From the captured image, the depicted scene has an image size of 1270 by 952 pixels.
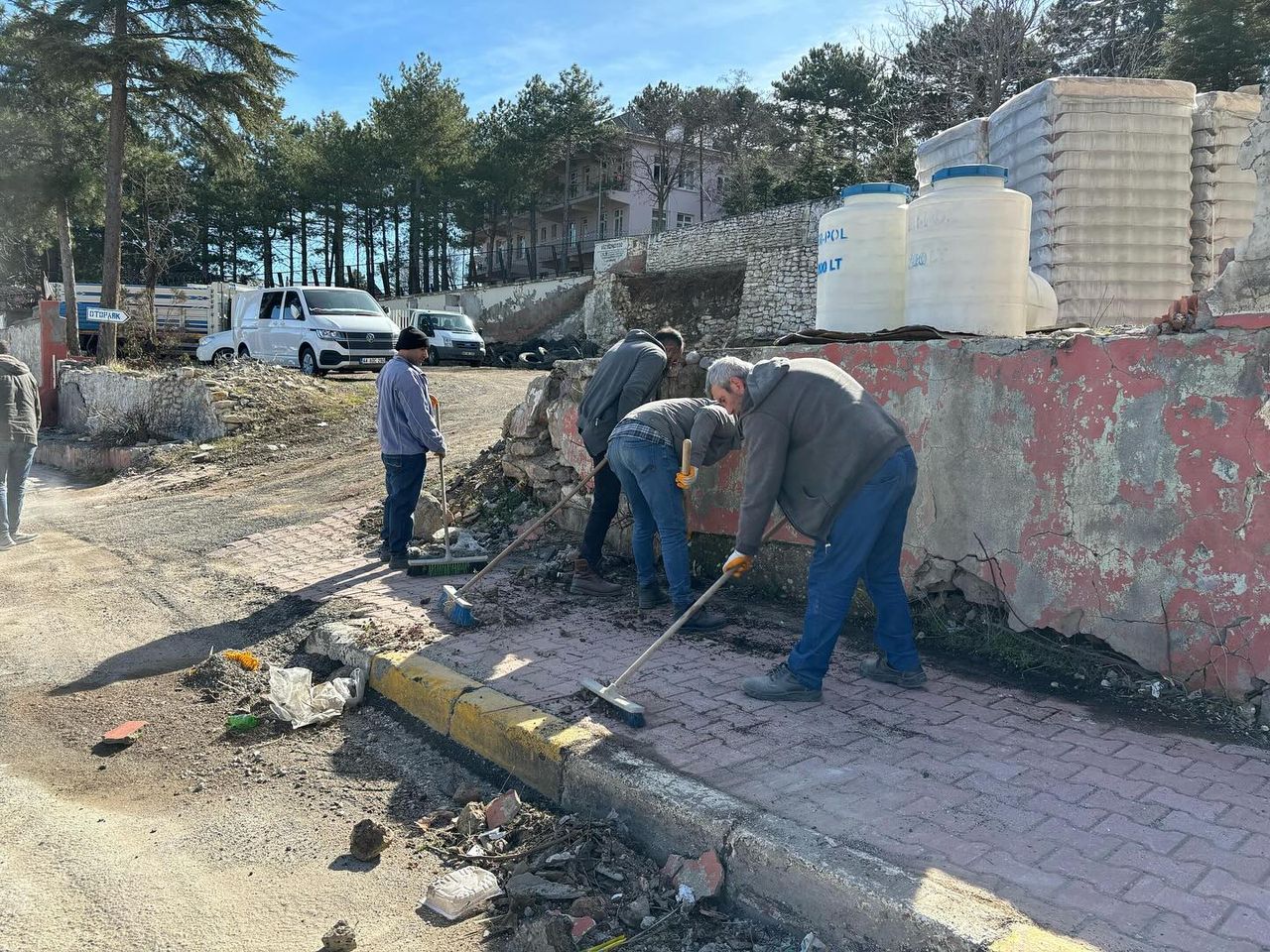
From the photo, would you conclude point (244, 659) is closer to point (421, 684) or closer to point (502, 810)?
point (421, 684)

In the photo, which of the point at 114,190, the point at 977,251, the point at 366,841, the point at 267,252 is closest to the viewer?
the point at 366,841

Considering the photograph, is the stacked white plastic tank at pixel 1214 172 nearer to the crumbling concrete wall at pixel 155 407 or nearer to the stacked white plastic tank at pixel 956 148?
the stacked white plastic tank at pixel 956 148

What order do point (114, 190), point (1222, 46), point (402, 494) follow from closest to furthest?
point (402, 494), point (114, 190), point (1222, 46)

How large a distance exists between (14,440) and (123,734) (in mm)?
6128

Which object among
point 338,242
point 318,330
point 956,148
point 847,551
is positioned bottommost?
point 847,551

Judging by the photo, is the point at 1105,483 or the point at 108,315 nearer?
the point at 1105,483

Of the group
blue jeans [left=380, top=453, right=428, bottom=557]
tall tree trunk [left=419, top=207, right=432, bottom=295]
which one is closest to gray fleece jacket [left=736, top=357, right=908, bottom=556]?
blue jeans [left=380, top=453, right=428, bottom=557]

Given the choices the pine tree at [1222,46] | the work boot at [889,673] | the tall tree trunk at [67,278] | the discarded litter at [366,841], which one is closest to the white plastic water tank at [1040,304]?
the work boot at [889,673]

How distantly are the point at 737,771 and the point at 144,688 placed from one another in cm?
338

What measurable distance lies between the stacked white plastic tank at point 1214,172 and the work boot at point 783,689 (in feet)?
16.4

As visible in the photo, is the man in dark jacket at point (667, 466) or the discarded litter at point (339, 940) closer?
Result: the discarded litter at point (339, 940)

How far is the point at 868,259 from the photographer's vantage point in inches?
207

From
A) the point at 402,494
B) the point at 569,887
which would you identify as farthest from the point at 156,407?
the point at 569,887

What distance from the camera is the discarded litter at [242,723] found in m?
4.31
